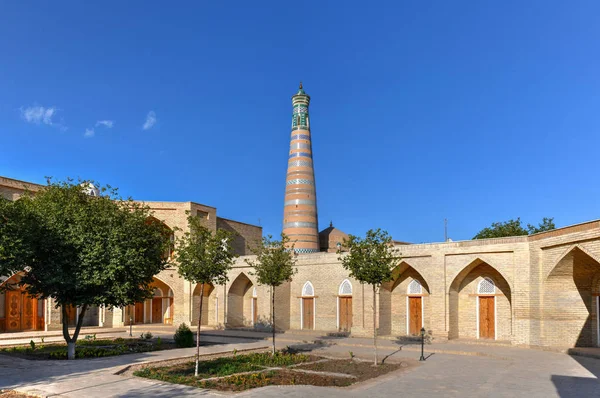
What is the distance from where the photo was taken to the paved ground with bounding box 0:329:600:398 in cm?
1073

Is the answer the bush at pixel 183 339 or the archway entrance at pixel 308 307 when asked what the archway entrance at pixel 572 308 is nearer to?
the archway entrance at pixel 308 307

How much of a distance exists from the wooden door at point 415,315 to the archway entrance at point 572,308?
19.2ft

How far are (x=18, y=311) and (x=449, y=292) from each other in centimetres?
2065

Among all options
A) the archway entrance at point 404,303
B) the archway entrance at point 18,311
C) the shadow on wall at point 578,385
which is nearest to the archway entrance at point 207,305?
the archway entrance at point 18,311

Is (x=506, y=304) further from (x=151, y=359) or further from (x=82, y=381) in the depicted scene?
(x=82, y=381)

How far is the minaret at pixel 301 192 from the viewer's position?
34469 mm

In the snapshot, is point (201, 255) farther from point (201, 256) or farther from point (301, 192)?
point (301, 192)

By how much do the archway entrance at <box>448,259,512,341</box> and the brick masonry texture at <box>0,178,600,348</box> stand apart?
0.04 meters

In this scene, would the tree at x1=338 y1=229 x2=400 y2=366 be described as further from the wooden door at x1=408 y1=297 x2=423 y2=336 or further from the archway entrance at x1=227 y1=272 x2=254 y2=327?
the archway entrance at x1=227 y1=272 x2=254 y2=327

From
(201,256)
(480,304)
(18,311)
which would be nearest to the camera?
(201,256)

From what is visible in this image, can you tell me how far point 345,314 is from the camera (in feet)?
84.7

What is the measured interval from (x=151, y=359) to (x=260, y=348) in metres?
4.48

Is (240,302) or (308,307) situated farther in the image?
(240,302)

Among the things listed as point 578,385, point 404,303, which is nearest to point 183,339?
point 404,303
